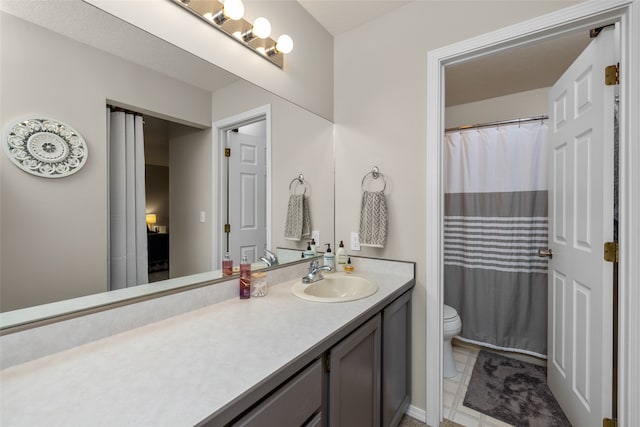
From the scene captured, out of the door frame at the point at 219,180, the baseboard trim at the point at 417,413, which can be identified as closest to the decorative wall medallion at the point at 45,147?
the door frame at the point at 219,180

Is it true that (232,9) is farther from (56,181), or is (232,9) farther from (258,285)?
(258,285)

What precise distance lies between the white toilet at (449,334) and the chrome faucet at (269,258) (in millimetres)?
1344

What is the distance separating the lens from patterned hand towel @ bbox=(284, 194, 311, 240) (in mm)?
1741

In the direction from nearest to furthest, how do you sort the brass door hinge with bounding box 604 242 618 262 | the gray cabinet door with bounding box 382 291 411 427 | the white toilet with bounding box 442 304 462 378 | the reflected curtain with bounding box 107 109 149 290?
1. the reflected curtain with bounding box 107 109 149 290
2. the brass door hinge with bounding box 604 242 618 262
3. the gray cabinet door with bounding box 382 291 411 427
4. the white toilet with bounding box 442 304 462 378

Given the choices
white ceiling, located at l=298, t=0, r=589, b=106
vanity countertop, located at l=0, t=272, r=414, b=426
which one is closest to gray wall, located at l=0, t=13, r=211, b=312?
vanity countertop, located at l=0, t=272, r=414, b=426

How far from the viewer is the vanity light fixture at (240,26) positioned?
47.5 inches

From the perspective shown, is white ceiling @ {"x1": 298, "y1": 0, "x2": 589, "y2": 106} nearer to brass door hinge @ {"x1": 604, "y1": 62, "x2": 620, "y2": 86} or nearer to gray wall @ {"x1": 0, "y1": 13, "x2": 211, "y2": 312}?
brass door hinge @ {"x1": 604, "y1": 62, "x2": 620, "y2": 86}

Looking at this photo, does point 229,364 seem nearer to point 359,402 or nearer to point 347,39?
point 359,402

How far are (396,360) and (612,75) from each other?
167 cm

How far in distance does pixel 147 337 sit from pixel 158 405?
0.38m

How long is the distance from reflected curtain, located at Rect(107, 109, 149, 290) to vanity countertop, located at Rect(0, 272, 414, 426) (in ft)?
0.66

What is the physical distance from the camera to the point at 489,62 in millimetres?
2172

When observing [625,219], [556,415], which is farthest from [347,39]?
[556,415]

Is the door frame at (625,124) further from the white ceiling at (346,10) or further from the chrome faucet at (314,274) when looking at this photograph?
Answer: the chrome faucet at (314,274)
